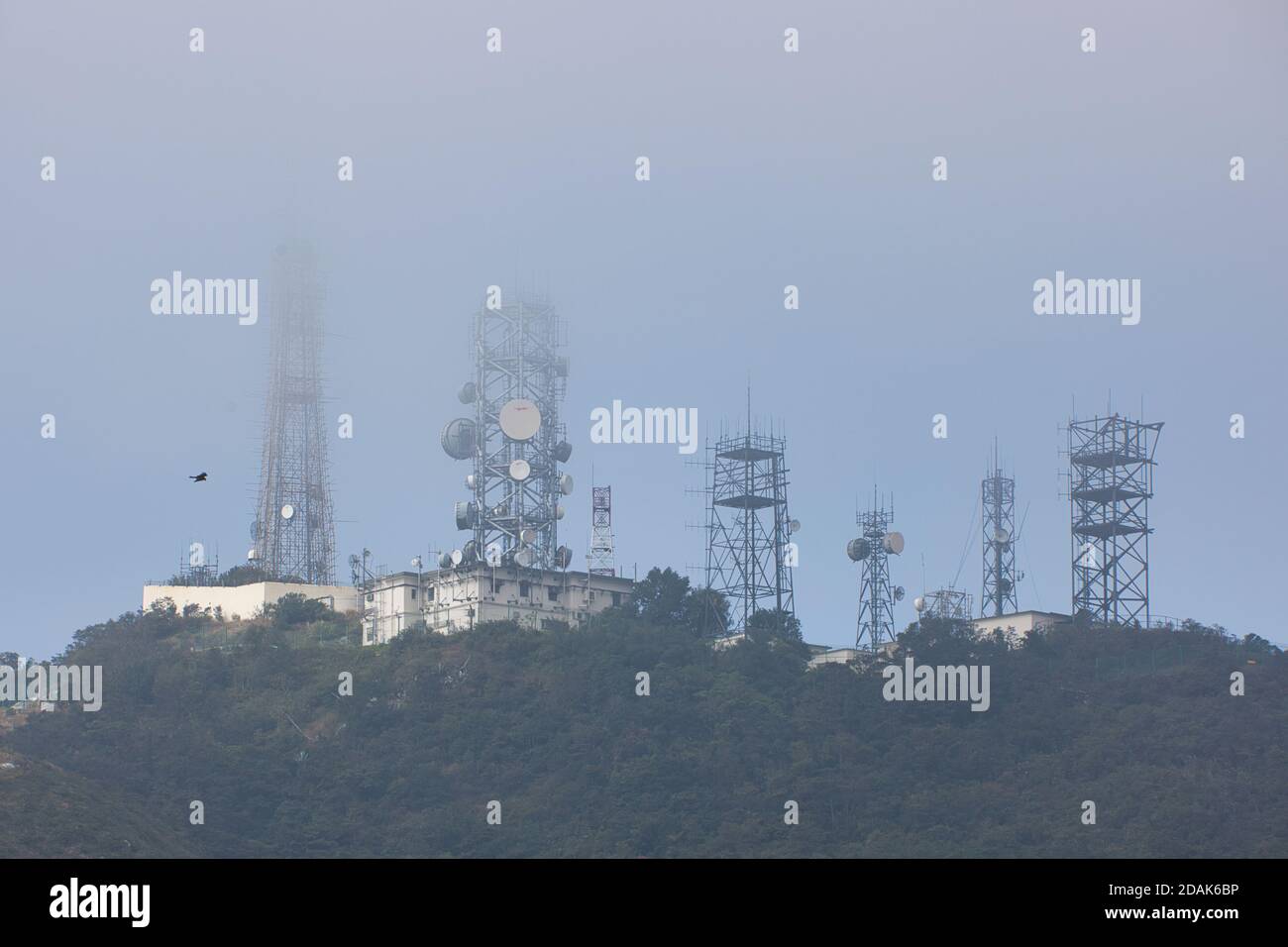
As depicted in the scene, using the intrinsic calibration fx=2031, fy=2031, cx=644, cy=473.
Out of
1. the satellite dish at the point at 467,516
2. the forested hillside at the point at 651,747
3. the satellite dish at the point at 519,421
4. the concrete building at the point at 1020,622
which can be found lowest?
the forested hillside at the point at 651,747

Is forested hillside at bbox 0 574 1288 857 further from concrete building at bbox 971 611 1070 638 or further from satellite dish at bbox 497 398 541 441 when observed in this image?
satellite dish at bbox 497 398 541 441

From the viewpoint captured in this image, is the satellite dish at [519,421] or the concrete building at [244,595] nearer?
the satellite dish at [519,421]

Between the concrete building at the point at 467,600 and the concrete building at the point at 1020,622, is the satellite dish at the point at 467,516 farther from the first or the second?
the concrete building at the point at 1020,622

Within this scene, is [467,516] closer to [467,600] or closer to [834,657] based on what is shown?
[467,600]

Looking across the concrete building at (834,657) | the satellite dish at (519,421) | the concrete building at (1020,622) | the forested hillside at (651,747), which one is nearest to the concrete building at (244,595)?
the forested hillside at (651,747)

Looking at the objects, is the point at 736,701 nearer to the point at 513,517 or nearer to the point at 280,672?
the point at 513,517

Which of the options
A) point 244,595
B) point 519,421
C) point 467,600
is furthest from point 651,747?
point 244,595

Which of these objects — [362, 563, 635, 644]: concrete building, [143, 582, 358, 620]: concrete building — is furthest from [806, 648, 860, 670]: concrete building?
[143, 582, 358, 620]: concrete building
